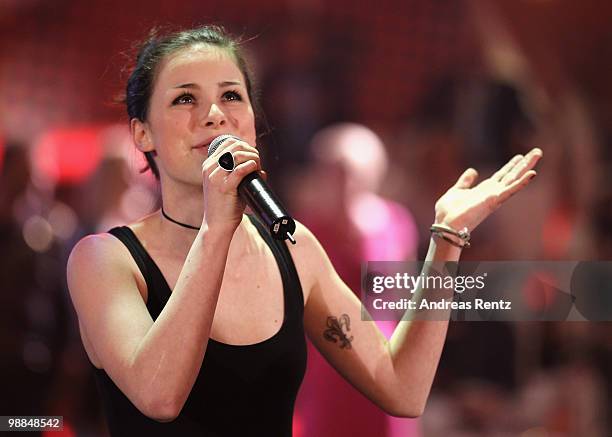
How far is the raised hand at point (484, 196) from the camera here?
147 cm

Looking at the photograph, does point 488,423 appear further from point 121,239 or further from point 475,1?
point 475,1

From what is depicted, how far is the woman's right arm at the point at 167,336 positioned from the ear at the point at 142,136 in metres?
0.25

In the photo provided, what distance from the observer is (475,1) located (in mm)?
3631

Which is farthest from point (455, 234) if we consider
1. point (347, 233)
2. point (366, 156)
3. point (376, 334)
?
point (366, 156)

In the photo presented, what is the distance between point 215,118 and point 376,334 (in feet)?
1.37

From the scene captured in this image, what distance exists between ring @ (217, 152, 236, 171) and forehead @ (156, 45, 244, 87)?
0.69 feet

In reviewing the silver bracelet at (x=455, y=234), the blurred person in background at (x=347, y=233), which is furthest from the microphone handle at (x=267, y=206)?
the blurred person in background at (x=347, y=233)

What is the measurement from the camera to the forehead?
137 cm

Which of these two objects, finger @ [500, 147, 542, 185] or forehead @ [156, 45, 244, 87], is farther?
finger @ [500, 147, 542, 185]

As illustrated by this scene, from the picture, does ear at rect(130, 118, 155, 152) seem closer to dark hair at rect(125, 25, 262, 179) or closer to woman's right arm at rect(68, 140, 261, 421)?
dark hair at rect(125, 25, 262, 179)

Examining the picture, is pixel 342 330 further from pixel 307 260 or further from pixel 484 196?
pixel 484 196

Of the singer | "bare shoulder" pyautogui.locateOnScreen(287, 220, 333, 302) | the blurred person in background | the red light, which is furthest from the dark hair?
the red light

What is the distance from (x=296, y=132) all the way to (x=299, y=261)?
1644 mm

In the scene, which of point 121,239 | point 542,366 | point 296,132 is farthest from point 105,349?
point 296,132
